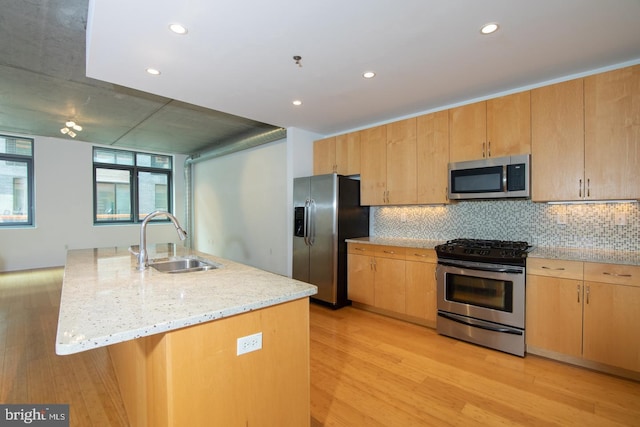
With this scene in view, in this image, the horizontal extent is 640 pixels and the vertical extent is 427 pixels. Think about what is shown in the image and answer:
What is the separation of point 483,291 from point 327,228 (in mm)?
1939

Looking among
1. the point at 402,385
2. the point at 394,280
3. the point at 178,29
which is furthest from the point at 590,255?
the point at 178,29

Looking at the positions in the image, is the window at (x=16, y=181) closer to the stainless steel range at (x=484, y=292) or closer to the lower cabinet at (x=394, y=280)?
the lower cabinet at (x=394, y=280)

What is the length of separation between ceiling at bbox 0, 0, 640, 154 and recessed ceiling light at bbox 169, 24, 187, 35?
45 mm

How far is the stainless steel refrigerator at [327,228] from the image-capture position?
3947mm

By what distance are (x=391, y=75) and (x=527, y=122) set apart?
1369mm

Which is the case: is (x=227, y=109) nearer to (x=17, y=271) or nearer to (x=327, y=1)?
(x=327, y=1)

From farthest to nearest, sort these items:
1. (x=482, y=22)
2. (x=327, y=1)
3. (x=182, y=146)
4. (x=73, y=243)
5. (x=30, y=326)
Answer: (x=182, y=146) < (x=73, y=243) < (x=30, y=326) < (x=482, y=22) < (x=327, y=1)

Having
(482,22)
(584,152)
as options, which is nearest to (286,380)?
(482,22)

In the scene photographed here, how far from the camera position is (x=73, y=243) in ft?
21.8

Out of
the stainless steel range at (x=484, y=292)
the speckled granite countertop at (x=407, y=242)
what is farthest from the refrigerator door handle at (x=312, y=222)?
the stainless steel range at (x=484, y=292)

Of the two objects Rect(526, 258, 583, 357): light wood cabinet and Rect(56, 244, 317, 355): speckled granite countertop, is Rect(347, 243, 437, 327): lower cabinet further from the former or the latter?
Rect(56, 244, 317, 355): speckled granite countertop

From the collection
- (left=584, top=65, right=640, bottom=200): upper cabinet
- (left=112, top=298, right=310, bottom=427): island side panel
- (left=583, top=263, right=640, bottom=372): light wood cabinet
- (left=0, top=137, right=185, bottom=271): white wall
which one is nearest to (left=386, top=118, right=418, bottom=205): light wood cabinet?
(left=584, top=65, right=640, bottom=200): upper cabinet

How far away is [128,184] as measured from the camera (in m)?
7.57

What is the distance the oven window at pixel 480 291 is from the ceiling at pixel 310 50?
196cm
